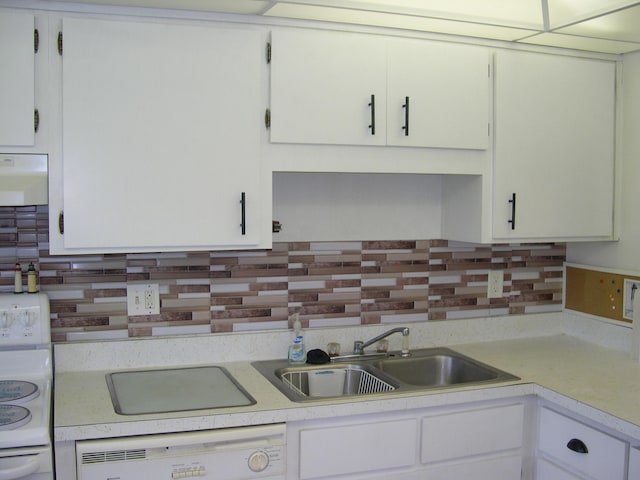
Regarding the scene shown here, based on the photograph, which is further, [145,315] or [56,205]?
[145,315]

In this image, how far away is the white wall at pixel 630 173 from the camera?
280cm

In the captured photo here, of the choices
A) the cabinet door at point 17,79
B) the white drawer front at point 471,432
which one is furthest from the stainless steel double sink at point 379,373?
the cabinet door at point 17,79

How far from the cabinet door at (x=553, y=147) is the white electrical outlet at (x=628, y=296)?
217mm

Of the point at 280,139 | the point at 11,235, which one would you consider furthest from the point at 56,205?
the point at 280,139

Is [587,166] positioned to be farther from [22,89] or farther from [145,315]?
[22,89]

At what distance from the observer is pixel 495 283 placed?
3.05 m

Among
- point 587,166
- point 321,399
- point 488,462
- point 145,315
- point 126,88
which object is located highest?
point 126,88

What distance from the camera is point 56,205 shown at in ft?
6.97

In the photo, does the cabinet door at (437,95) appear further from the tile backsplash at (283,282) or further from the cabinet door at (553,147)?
the tile backsplash at (283,282)

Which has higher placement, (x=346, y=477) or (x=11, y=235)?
(x=11, y=235)

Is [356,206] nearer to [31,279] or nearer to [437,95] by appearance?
[437,95]

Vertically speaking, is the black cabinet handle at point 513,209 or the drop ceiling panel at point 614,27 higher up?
the drop ceiling panel at point 614,27

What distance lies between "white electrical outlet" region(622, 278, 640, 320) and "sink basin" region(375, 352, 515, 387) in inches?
27.9

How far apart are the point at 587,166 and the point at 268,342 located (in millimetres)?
1498
